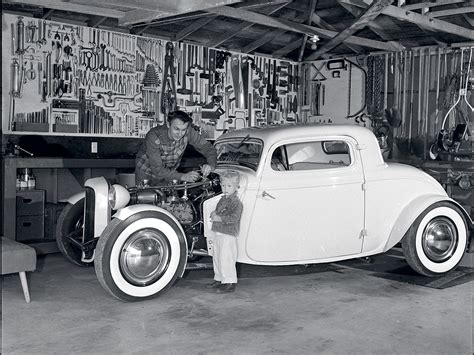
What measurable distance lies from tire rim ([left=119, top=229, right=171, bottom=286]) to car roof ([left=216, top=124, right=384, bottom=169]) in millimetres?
1329

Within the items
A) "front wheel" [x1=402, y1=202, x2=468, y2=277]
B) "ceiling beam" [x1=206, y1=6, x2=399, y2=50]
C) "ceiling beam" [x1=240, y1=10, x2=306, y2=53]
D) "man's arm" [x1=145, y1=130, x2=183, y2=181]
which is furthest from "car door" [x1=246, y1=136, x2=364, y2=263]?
"ceiling beam" [x1=240, y1=10, x2=306, y2=53]

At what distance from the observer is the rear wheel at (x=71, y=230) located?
5641 millimetres

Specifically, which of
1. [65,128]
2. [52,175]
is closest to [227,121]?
[65,128]

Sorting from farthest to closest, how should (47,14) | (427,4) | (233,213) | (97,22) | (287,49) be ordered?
(287,49), (97,22), (427,4), (47,14), (233,213)

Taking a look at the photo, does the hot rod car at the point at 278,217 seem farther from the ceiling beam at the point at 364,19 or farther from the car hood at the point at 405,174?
the ceiling beam at the point at 364,19

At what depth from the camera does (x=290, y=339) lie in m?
3.69

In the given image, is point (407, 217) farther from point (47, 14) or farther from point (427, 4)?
point (47, 14)

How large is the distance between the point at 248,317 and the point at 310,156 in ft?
7.49

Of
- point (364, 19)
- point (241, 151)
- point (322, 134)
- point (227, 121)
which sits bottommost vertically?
point (241, 151)

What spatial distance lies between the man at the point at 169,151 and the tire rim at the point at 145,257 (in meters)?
0.72

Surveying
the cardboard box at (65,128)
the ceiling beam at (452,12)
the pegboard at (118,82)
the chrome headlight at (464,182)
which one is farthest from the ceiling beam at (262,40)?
the chrome headlight at (464,182)

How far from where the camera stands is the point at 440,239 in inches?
214

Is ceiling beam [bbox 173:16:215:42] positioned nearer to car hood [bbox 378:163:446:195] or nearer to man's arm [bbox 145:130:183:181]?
man's arm [bbox 145:130:183:181]

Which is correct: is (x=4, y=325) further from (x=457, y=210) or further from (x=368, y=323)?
(x=457, y=210)
